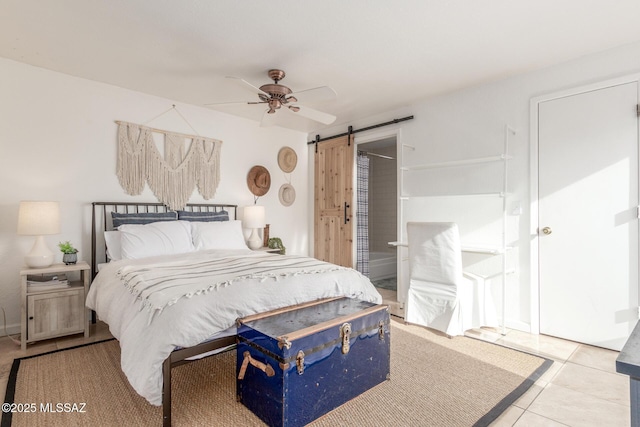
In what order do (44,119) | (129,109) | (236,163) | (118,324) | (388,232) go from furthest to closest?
(388,232), (236,163), (129,109), (44,119), (118,324)

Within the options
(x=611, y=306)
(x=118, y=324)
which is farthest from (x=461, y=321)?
(x=118, y=324)

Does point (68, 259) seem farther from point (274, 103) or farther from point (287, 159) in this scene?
point (287, 159)

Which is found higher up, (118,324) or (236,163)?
(236,163)

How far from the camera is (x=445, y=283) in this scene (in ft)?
10.1

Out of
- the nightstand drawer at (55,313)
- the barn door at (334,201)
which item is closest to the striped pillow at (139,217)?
the nightstand drawer at (55,313)

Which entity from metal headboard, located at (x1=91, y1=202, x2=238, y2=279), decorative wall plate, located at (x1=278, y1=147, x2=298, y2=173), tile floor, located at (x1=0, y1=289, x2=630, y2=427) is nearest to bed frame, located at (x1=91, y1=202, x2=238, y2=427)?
metal headboard, located at (x1=91, y1=202, x2=238, y2=279)

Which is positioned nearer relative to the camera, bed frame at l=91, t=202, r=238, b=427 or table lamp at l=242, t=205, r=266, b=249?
bed frame at l=91, t=202, r=238, b=427

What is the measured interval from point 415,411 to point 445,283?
1434 millimetres

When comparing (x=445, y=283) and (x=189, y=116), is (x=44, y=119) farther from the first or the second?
(x=445, y=283)

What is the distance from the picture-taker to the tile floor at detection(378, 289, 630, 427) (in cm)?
181

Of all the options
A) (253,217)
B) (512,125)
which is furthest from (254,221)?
(512,125)

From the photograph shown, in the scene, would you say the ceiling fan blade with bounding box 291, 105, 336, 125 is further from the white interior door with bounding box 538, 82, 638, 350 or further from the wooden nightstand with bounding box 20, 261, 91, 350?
the wooden nightstand with bounding box 20, 261, 91, 350

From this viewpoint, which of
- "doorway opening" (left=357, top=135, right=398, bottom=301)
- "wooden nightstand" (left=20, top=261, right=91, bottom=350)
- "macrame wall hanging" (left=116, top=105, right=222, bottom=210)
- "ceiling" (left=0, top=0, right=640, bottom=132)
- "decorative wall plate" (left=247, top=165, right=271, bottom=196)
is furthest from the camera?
"doorway opening" (left=357, top=135, right=398, bottom=301)

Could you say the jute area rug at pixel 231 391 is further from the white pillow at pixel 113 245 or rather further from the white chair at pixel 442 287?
Answer: the white pillow at pixel 113 245
